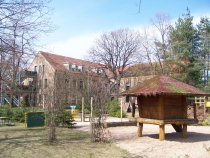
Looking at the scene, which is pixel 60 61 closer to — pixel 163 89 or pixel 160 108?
pixel 160 108

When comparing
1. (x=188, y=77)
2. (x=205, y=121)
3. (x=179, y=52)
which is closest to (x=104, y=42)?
(x=179, y=52)

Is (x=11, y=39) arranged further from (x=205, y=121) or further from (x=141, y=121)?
(x=205, y=121)

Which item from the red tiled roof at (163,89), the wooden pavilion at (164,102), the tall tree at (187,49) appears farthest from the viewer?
the tall tree at (187,49)

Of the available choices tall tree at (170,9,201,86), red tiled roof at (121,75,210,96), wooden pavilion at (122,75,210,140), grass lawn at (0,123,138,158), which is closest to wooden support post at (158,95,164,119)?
wooden pavilion at (122,75,210,140)

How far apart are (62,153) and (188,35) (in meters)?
30.1

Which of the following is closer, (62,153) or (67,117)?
(62,153)

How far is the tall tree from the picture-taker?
1275 inches

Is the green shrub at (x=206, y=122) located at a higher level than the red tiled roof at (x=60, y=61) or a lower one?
lower

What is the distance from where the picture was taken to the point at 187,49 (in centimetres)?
3288

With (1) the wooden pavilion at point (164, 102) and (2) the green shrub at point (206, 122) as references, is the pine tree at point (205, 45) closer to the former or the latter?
(2) the green shrub at point (206, 122)

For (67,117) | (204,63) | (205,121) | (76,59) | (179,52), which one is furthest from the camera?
(76,59)

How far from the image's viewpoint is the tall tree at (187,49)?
106ft

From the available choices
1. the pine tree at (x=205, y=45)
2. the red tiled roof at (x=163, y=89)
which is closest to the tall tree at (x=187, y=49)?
the pine tree at (x=205, y=45)

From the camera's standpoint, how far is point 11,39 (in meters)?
10.2
